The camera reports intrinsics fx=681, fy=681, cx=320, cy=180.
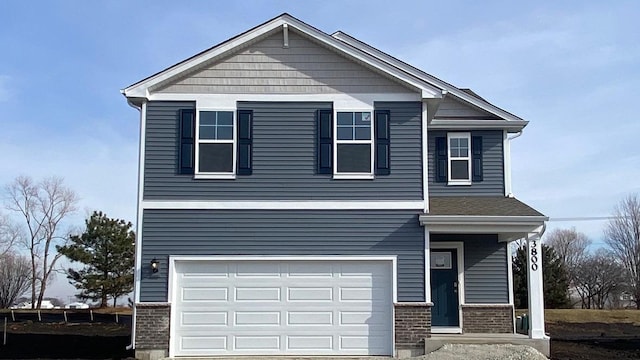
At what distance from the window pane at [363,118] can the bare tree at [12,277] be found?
34.2 metres

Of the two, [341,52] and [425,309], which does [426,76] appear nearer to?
[341,52]

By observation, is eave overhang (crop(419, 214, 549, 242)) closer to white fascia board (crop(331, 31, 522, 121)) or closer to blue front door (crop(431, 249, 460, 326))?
blue front door (crop(431, 249, 460, 326))

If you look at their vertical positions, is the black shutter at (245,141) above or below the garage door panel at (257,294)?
above

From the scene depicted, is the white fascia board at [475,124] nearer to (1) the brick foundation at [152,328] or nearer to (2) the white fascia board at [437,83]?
(2) the white fascia board at [437,83]

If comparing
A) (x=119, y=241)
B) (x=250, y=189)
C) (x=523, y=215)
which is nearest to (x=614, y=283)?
(x=119, y=241)

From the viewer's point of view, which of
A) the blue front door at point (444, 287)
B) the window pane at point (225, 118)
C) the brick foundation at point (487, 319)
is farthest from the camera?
the blue front door at point (444, 287)

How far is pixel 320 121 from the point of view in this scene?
552 inches

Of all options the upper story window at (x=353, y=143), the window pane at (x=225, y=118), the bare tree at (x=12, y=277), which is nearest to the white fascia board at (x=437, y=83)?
the upper story window at (x=353, y=143)

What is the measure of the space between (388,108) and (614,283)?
1486 inches

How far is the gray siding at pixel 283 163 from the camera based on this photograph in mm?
13805

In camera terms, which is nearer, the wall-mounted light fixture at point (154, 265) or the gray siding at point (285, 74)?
the wall-mounted light fixture at point (154, 265)

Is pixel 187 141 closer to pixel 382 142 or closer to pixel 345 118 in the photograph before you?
pixel 345 118

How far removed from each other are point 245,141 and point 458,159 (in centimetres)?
549

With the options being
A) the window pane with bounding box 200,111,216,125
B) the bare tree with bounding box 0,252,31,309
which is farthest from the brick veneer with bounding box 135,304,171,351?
the bare tree with bounding box 0,252,31,309
